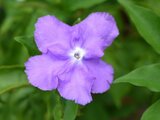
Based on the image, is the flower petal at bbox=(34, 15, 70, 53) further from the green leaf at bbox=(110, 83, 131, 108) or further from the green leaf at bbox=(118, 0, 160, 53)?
the green leaf at bbox=(110, 83, 131, 108)

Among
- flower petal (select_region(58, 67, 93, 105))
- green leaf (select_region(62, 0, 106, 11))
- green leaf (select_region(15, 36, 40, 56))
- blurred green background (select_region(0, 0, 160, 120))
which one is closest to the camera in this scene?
flower petal (select_region(58, 67, 93, 105))

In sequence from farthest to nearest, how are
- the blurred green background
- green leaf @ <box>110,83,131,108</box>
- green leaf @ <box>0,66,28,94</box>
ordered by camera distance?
green leaf @ <box>110,83,131,108</box> → the blurred green background → green leaf @ <box>0,66,28,94</box>

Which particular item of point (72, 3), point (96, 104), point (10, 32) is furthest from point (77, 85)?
point (10, 32)

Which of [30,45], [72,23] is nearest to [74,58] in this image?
[30,45]

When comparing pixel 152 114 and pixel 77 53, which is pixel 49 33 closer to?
pixel 77 53

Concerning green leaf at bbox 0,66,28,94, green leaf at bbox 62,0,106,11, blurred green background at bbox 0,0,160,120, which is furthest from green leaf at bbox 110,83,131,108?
green leaf at bbox 0,66,28,94

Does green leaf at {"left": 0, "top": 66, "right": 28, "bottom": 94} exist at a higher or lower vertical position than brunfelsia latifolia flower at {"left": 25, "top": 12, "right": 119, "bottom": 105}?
lower

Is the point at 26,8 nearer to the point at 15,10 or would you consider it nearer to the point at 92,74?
the point at 15,10
